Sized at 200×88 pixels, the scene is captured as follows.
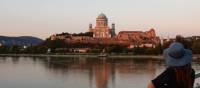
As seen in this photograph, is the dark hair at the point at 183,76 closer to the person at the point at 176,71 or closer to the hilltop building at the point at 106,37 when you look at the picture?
the person at the point at 176,71

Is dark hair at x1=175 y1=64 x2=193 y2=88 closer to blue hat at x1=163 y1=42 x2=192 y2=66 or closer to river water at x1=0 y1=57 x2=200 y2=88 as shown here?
blue hat at x1=163 y1=42 x2=192 y2=66

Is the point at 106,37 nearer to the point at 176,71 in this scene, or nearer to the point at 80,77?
the point at 80,77

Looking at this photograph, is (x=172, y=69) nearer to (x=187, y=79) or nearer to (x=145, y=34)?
(x=187, y=79)

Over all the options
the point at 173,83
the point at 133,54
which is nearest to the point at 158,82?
the point at 173,83

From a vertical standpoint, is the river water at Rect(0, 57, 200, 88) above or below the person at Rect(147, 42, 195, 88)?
below

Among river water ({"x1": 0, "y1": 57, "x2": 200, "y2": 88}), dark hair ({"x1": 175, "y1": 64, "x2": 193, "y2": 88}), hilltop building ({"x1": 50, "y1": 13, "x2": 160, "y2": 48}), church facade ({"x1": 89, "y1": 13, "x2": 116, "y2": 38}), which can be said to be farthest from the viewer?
church facade ({"x1": 89, "y1": 13, "x2": 116, "y2": 38})

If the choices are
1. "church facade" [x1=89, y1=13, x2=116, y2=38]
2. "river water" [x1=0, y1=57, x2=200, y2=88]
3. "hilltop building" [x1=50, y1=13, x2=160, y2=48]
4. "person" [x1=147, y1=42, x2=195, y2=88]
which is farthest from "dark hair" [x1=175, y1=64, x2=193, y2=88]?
"church facade" [x1=89, y1=13, x2=116, y2=38]

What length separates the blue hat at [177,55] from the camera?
1.63 meters

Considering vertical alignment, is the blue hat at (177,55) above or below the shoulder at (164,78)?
above

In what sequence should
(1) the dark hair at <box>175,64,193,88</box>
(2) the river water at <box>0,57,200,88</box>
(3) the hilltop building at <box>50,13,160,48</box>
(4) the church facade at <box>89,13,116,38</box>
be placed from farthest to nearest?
(4) the church facade at <box>89,13,116,38</box>
(3) the hilltop building at <box>50,13,160,48</box>
(2) the river water at <box>0,57,200,88</box>
(1) the dark hair at <box>175,64,193,88</box>

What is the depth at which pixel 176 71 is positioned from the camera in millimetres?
1619

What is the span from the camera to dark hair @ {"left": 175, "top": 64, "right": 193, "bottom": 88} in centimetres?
161

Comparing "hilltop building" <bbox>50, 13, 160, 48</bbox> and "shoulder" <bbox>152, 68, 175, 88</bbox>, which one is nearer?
"shoulder" <bbox>152, 68, 175, 88</bbox>

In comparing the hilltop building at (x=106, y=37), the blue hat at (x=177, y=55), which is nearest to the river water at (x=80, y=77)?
the blue hat at (x=177, y=55)
